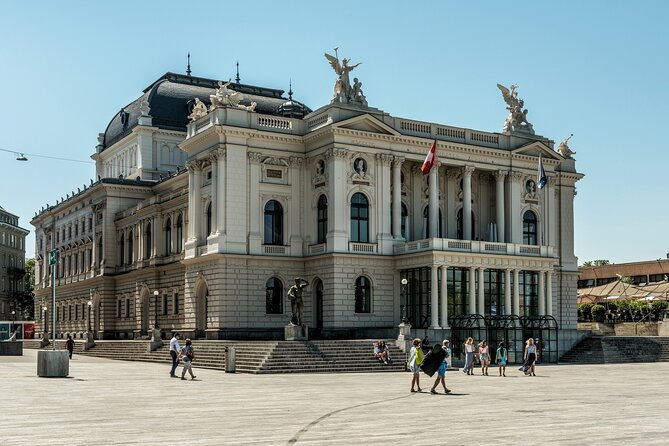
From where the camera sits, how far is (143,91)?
95125 mm

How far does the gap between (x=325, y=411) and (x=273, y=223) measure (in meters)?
41.4

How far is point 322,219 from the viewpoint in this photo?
66.4 m

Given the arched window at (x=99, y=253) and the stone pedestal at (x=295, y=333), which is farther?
the arched window at (x=99, y=253)

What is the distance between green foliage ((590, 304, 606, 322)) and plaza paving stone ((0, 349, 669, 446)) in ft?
205

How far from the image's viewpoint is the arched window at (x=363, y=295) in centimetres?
Result: 6544

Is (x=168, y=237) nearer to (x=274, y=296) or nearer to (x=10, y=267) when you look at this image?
(x=274, y=296)

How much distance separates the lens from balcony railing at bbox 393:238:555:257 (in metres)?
63.7

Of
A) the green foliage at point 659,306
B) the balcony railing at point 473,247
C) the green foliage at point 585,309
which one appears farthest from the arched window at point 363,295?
the green foliage at point 659,306

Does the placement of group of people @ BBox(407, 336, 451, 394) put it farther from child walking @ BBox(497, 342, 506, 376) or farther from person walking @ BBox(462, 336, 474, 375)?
child walking @ BBox(497, 342, 506, 376)

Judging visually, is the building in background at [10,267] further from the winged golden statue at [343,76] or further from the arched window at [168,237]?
the winged golden statue at [343,76]

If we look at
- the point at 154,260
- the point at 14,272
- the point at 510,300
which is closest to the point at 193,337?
the point at 154,260

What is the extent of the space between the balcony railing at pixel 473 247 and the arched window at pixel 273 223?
8304 millimetres

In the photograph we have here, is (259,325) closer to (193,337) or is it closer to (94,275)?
(193,337)

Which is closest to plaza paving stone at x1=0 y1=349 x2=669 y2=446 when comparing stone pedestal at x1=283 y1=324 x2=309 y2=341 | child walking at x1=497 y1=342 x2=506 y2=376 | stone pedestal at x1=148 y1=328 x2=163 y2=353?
child walking at x1=497 y1=342 x2=506 y2=376
